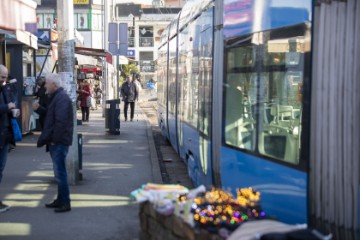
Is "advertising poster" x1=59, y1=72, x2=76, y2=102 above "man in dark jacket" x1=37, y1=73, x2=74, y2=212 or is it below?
above

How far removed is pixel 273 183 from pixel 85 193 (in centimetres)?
462

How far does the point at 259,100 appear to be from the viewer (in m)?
5.08

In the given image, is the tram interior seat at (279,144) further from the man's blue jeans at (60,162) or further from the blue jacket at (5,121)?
the blue jacket at (5,121)

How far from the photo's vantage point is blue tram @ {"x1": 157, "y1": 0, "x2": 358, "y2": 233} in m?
4.24

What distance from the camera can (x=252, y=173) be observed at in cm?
502

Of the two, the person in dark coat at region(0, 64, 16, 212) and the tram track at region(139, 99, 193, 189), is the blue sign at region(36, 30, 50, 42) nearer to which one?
the tram track at region(139, 99, 193, 189)

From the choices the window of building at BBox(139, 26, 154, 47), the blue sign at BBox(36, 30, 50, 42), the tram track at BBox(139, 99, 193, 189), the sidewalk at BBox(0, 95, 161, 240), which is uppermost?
the window of building at BBox(139, 26, 154, 47)

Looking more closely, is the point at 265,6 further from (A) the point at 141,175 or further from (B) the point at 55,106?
(A) the point at 141,175

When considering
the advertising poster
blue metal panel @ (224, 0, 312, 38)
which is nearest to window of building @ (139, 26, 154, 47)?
the advertising poster

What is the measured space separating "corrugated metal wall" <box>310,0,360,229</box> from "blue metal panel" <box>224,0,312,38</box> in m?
0.23

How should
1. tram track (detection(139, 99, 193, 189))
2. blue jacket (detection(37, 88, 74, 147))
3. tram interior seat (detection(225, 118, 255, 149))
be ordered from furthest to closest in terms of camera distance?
1. tram track (detection(139, 99, 193, 189))
2. blue jacket (detection(37, 88, 74, 147))
3. tram interior seat (detection(225, 118, 255, 149))

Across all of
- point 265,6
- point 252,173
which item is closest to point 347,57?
point 265,6

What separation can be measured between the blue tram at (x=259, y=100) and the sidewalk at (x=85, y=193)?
53.1 inches

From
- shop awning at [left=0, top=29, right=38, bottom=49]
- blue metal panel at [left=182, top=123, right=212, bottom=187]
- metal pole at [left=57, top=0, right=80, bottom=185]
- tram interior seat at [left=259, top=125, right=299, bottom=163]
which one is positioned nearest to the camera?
tram interior seat at [left=259, top=125, right=299, bottom=163]
